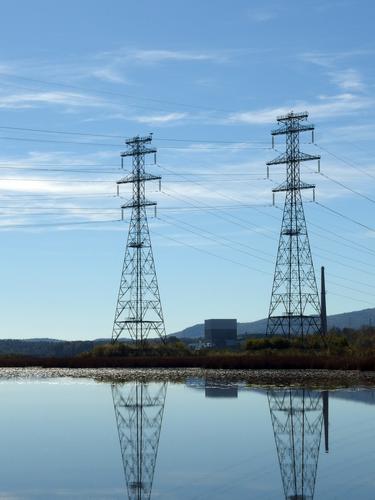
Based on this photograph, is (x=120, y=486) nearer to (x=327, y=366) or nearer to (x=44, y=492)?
(x=44, y=492)

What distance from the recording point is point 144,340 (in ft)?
282

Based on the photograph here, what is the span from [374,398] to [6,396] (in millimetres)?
18281

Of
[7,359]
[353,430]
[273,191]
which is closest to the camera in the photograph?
[353,430]

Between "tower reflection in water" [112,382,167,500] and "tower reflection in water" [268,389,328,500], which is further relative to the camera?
"tower reflection in water" [112,382,167,500]

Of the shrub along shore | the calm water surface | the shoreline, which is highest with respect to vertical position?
the shrub along shore

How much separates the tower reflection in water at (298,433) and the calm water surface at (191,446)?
0.04 m

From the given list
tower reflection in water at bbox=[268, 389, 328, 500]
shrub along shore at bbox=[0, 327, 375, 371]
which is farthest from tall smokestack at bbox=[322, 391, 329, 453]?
shrub along shore at bbox=[0, 327, 375, 371]

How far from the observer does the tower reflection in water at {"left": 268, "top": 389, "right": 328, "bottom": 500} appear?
1923 centimetres

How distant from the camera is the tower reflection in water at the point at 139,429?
1951cm

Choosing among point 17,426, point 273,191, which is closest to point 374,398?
point 17,426

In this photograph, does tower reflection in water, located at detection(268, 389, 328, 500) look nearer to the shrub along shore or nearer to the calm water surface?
the calm water surface

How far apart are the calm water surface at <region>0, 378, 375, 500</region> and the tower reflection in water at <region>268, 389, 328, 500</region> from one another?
0.04 meters

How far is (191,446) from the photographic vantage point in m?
24.9

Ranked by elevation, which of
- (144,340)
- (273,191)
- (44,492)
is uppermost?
(273,191)
